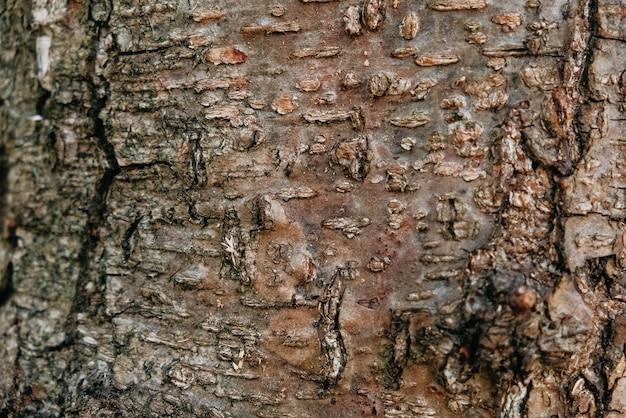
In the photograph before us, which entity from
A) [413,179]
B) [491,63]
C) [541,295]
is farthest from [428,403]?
[491,63]

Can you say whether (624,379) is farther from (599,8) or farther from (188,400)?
(188,400)

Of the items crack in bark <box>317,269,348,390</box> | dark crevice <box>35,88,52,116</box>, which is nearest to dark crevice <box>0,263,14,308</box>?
dark crevice <box>35,88,52,116</box>

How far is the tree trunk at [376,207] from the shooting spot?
3.51 ft

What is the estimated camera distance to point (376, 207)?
1106mm

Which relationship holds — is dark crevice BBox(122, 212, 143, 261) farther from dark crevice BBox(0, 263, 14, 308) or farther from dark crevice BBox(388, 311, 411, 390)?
dark crevice BBox(388, 311, 411, 390)

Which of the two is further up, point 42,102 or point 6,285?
point 42,102

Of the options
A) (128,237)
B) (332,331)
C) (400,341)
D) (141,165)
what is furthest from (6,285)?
(400,341)

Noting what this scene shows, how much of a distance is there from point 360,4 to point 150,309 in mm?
745

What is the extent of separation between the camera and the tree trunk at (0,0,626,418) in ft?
3.51

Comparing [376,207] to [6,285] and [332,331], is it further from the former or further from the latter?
[6,285]

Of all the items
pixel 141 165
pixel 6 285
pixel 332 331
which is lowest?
pixel 6 285

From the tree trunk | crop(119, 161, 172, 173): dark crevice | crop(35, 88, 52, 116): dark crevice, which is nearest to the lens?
the tree trunk

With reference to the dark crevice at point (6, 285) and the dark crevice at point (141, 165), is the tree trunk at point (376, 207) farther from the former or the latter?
the dark crevice at point (6, 285)

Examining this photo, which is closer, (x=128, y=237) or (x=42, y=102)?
(x=128, y=237)
